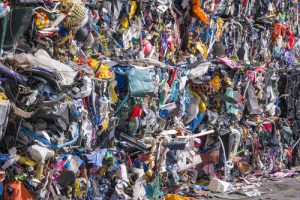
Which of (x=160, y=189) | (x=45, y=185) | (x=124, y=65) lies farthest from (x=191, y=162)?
(x=45, y=185)

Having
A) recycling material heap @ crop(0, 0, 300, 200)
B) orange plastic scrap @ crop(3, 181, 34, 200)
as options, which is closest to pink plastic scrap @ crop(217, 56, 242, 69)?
recycling material heap @ crop(0, 0, 300, 200)

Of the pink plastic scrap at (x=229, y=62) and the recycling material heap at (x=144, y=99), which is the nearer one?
the recycling material heap at (x=144, y=99)

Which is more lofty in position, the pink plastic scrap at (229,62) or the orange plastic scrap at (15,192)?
the pink plastic scrap at (229,62)

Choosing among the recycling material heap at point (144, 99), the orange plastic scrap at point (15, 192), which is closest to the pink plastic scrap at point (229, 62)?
the recycling material heap at point (144, 99)

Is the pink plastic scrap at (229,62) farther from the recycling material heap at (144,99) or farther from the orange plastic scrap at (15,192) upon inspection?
the orange plastic scrap at (15,192)

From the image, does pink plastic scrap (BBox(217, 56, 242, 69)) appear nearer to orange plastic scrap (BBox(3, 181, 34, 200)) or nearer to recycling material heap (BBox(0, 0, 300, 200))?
recycling material heap (BBox(0, 0, 300, 200))

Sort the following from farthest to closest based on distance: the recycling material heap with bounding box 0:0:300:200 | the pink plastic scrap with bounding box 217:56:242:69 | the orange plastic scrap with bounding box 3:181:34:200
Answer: the pink plastic scrap with bounding box 217:56:242:69 < the recycling material heap with bounding box 0:0:300:200 < the orange plastic scrap with bounding box 3:181:34:200

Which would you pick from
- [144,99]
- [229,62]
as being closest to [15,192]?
[144,99]
